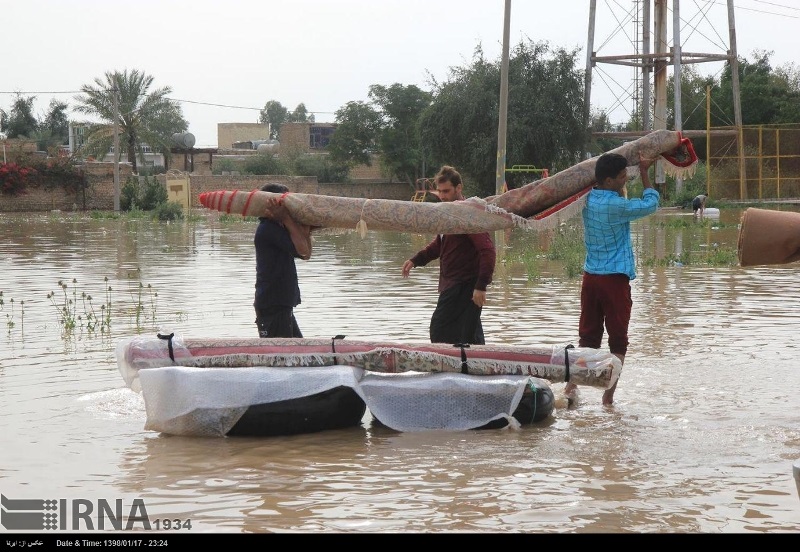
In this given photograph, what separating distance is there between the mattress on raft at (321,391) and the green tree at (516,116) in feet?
123

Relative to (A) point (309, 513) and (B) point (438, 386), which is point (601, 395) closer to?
(B) point (438, 386)

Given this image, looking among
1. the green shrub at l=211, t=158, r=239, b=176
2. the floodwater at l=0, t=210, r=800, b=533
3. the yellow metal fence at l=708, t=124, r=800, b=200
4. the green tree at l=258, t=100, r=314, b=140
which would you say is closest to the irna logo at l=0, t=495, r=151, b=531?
the floodwater at l=0, t=210, r=800, b=533

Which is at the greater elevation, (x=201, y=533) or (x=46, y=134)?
(x=46, y=134)

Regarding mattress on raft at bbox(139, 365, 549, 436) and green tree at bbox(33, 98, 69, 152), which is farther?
green tree at bbox(33, 98, 69, 152)

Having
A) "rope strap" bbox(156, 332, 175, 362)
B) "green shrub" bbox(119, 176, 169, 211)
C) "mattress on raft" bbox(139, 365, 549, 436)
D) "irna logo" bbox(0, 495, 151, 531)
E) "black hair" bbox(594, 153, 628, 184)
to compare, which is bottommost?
"irna logo" bbox(0, 495, 151, 531)

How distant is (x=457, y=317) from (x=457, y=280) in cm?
27

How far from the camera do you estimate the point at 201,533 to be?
4801mm

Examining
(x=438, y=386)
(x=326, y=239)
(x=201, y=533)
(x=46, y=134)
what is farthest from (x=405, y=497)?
(x=46, y=134)

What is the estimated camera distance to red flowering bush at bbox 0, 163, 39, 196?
171 feet

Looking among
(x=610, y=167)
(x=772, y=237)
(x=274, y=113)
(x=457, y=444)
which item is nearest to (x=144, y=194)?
(x=610, y=167)

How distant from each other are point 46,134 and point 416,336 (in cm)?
7451

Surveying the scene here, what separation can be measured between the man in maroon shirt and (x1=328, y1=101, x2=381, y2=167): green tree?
6061cm

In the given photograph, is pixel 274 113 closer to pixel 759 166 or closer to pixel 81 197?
pixel 81 197

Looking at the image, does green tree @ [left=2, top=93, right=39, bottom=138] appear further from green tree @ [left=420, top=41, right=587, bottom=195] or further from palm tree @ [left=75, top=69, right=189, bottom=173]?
green tree @ [left=420, top=41, right=587, bottom=195]
